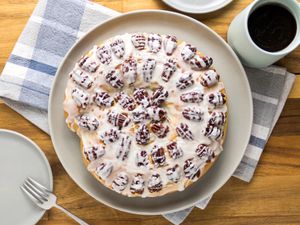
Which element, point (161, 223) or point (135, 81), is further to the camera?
point (161, 223)

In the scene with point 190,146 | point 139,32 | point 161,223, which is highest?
point 139,32

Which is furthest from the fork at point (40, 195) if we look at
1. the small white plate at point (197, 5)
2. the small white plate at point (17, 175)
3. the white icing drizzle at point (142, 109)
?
the small white plate at point (197, 5)

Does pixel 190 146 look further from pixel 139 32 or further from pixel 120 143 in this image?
pixel 139 32

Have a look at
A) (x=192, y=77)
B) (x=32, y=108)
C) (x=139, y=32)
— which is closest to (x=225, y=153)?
(x=192, y=77)

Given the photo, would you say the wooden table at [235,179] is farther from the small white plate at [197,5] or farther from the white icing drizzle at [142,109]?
the white icing drizzle at [142,109]

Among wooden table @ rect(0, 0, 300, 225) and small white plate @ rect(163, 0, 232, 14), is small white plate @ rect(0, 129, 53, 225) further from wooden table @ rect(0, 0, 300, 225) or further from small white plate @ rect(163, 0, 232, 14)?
small white plate @ rect(163, 0, 232, 14)

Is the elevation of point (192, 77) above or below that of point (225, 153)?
above

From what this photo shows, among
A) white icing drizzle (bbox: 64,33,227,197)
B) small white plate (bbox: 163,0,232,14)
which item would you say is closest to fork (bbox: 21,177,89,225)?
white icing drizzle (bbox: 64,33,227,197)
